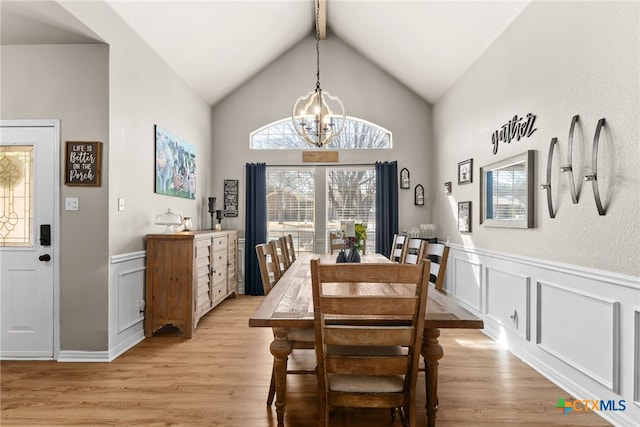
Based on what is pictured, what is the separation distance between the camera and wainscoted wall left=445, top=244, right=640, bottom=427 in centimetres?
206

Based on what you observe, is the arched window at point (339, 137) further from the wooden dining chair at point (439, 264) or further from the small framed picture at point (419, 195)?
the wooden dining chair at point (439, 264)

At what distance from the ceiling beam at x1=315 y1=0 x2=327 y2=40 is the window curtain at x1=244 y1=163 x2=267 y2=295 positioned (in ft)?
7.31

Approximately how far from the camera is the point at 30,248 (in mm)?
3041

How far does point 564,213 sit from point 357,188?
3.45 metres

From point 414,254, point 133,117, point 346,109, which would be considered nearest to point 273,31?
point 346,109

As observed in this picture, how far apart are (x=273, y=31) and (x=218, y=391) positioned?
176 inches

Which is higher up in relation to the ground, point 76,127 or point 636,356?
point 76,127

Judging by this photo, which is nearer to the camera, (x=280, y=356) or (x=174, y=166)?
(x=280, y=356)

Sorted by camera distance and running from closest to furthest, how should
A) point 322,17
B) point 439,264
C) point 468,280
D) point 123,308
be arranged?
1. point 439,264
2. point 123,308
3. point 468,280
4. point 322,17

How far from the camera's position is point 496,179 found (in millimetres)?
3703

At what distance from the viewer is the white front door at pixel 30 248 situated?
303cm

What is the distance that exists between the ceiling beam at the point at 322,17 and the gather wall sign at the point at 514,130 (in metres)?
2.82

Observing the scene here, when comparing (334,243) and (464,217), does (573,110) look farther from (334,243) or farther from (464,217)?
(334,243)

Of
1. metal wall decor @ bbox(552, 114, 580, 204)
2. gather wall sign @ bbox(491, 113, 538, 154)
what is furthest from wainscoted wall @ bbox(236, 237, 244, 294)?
metal wall decor @ bbox(552, 114, 580, 204)
